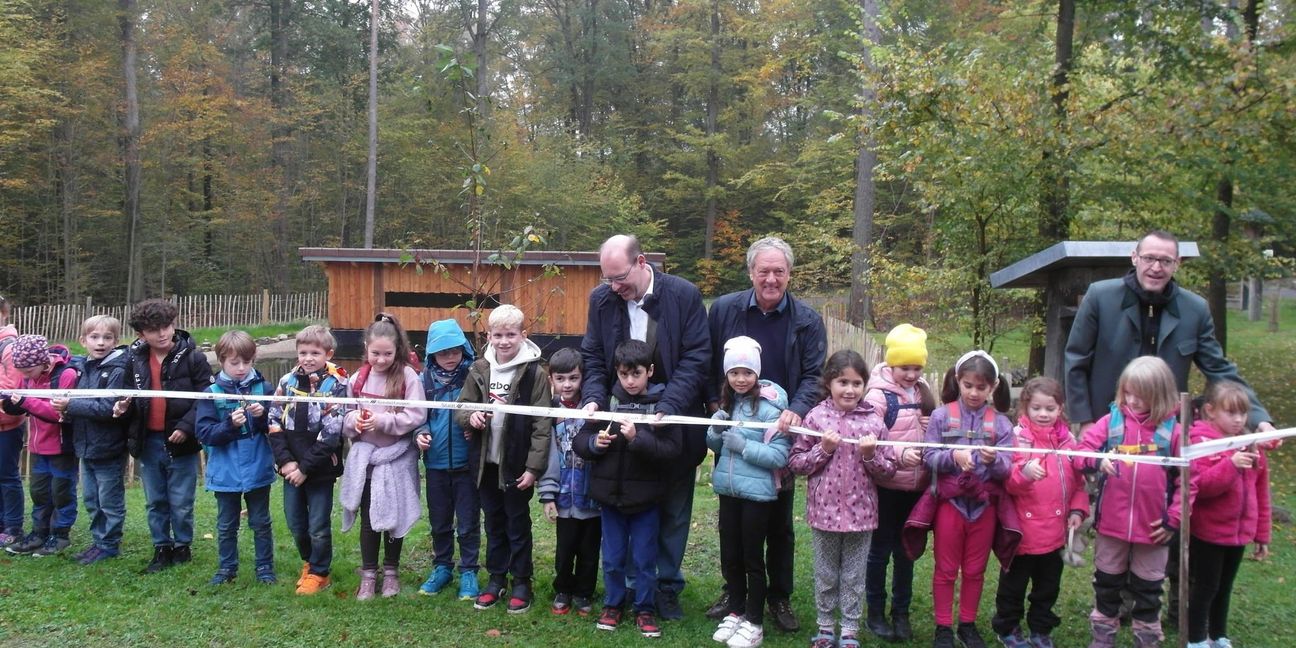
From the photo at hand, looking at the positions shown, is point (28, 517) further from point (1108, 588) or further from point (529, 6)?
point (529, 6)

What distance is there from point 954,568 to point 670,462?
1.50 metres

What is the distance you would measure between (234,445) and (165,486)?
2.52 feet

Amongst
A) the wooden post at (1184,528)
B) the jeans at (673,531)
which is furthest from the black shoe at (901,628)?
the wooden post at (1184,528)

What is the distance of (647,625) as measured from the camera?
183 inches

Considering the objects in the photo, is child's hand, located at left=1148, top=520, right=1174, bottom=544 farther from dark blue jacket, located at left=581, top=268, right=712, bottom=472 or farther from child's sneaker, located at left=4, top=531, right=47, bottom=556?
child's sneaker, located at left=4, top=531, right=47, bottom=556

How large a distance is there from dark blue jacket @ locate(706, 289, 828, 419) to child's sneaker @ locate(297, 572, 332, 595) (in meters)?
2.61

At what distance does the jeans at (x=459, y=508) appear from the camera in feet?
16.9

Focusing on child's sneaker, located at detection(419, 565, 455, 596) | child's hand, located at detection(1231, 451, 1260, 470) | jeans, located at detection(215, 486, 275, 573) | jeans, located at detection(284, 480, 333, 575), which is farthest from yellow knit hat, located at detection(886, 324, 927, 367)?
jeans, located at detection(215, 486, 275, 573)

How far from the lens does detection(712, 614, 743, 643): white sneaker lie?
4.51 meters

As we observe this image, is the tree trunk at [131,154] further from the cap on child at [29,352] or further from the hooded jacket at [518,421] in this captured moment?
the hooded jacket at [518,421]

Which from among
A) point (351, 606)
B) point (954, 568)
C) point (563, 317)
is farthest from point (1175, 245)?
point (563, 317)

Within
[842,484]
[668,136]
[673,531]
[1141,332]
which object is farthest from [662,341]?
[668,136]

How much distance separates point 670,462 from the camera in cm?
467

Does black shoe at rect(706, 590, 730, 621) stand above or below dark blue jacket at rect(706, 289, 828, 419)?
below
